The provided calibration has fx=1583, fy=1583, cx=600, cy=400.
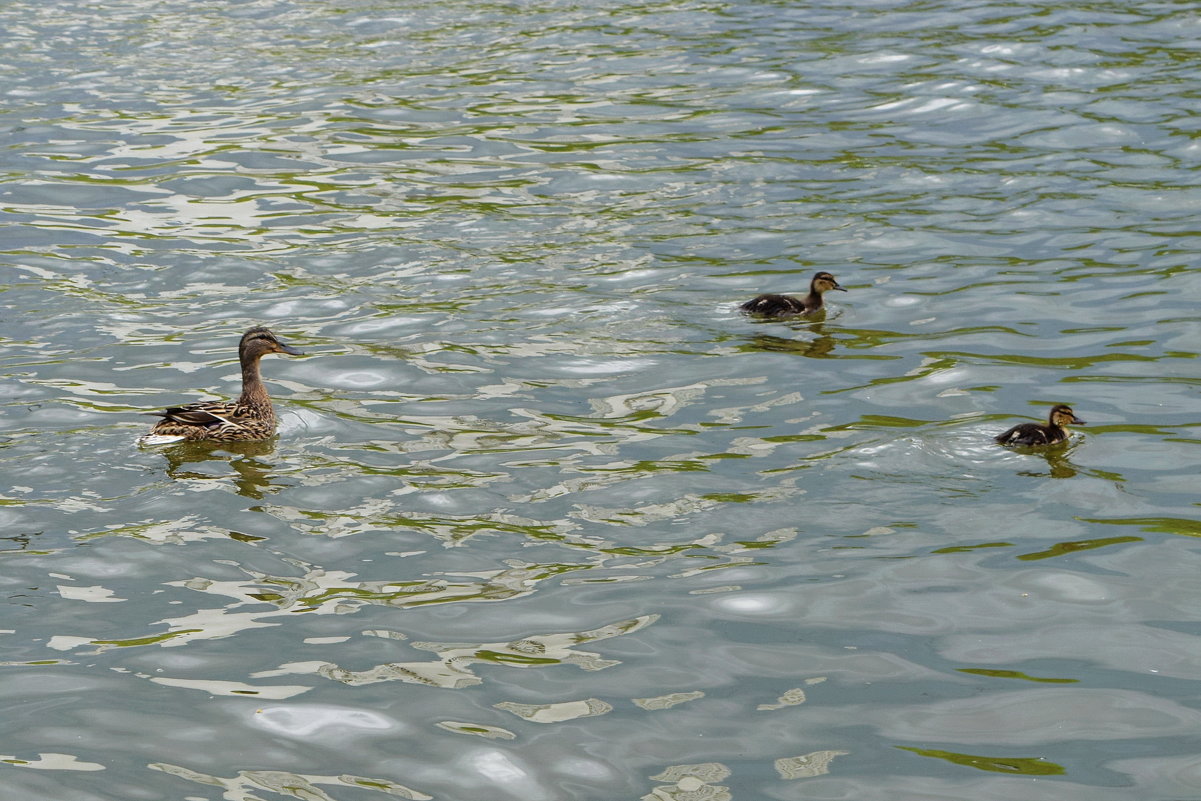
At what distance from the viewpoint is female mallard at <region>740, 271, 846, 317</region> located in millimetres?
13508

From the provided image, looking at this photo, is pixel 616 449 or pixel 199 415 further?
pixel 199 415

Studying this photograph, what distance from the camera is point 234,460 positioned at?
36.7 ft

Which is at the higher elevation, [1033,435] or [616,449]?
[1033,435]

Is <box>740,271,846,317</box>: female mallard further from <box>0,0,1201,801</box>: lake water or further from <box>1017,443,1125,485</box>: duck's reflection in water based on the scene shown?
<box>1017,443,1125,485</box>: duck's reflection in water

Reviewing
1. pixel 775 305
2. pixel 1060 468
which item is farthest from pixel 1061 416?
pixel 775 305

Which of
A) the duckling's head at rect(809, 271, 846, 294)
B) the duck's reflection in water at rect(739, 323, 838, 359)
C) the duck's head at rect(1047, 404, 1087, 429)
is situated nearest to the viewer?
the duck's head at rect(1047, 404, 1087, 429)

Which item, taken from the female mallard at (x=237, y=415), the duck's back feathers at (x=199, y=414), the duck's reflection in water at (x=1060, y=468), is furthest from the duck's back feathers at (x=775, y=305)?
the duck's back feathers at (x=199, y=414)

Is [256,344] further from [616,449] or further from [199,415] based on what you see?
[616,449]

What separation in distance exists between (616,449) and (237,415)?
9.08 feet

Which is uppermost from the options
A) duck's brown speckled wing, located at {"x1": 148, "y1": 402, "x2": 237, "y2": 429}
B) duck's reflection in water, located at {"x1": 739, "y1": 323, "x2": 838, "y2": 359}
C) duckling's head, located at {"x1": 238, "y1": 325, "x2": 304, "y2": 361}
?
duckling's head, located at {"x1": 238, "y1": 325, "x2": 304, "y2": 361}

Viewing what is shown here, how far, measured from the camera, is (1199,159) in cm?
1764

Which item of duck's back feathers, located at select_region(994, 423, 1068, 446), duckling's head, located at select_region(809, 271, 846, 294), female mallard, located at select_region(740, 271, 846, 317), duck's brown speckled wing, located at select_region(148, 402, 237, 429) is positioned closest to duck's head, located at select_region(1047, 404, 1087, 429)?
duck's back feathers, located at select_region(994, 423, 1068, 446)

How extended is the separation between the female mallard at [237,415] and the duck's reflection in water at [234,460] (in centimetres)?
6

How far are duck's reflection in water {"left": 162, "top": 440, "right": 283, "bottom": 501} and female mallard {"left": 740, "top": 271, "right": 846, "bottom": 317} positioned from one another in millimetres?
4530
